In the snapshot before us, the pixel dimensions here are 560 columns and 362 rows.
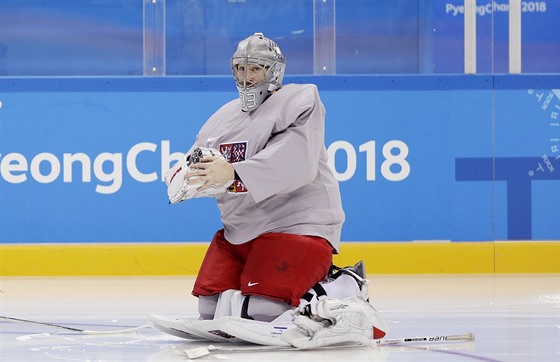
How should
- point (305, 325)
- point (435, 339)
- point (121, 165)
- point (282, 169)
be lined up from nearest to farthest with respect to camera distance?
point (305, 325), point (282, 169), point (435, 339), point (121, 165)

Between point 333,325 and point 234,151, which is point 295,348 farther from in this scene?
point 234,151

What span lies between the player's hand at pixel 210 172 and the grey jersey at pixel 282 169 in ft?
0.28

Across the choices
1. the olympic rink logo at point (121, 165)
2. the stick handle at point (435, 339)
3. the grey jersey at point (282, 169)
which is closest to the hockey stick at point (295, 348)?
the stick handle at point (435, 339)

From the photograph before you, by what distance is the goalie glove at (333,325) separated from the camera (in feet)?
10.8

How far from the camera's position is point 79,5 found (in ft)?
21.9

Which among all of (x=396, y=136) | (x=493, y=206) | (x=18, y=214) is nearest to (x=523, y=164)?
(x=493, y=206)

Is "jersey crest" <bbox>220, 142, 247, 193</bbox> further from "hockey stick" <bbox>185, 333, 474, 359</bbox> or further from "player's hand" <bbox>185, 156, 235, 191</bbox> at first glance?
"hockey stick" <bbox>185, 333, 474, 359</bbox>

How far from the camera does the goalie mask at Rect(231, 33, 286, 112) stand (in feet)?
11.9

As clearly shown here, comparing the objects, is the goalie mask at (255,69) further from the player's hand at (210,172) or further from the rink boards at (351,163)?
the rink boards at (351,163)

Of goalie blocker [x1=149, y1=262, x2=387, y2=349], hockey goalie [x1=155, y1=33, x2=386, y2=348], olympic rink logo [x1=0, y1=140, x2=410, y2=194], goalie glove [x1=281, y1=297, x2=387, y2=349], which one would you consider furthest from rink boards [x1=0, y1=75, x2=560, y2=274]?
goalie glove [x1=281, y1=297, x2=387, y2=349]

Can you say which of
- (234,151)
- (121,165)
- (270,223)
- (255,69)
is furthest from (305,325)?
(121,165)

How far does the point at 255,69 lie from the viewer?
3648mm

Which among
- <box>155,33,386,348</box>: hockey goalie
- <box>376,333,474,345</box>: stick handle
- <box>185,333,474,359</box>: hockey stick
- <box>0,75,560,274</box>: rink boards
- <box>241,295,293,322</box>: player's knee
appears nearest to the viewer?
<box>185,333,474,359</box>: hockey stick

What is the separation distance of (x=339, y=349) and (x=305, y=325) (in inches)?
6.7
